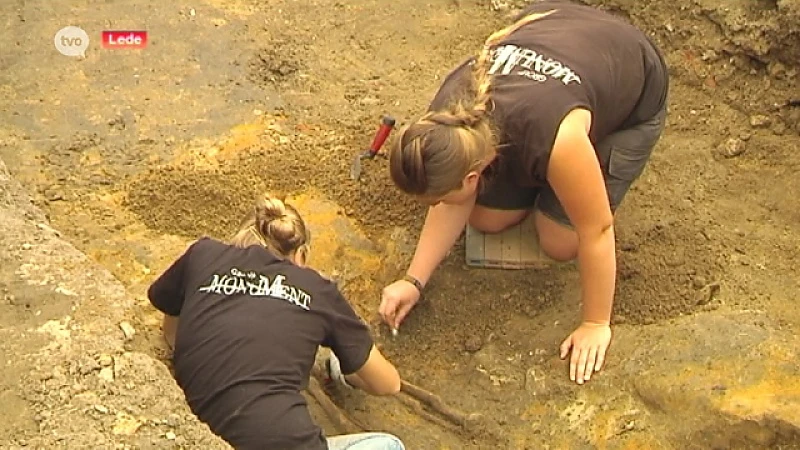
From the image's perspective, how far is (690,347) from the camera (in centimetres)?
248

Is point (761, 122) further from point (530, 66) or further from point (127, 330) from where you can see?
point (127, 330)

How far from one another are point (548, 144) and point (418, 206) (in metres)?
0.77

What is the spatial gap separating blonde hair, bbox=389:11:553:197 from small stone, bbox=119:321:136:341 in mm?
629

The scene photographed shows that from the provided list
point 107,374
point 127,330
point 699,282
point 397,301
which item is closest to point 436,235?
point 397,301

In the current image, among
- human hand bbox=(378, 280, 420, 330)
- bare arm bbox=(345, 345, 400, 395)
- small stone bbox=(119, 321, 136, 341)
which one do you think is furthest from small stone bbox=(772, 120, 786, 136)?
small stone bbox=(119, 321, 136, 341)

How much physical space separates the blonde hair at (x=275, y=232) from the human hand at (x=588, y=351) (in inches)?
28.5

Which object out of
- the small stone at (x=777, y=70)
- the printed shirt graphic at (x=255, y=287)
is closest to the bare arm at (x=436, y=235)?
the printed shirt graphic at (x=255, y=287)

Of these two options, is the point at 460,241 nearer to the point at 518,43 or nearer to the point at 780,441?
the point at 518,43

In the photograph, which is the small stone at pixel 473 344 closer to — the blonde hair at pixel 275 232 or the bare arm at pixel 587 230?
the bare arm at pixel 587 230

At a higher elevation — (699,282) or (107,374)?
(107,374)

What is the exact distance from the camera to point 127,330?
6.37ft

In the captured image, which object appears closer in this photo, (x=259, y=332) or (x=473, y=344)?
(x=259, y=332)

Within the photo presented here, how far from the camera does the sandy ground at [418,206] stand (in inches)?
96.9

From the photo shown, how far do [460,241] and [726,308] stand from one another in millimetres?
700
